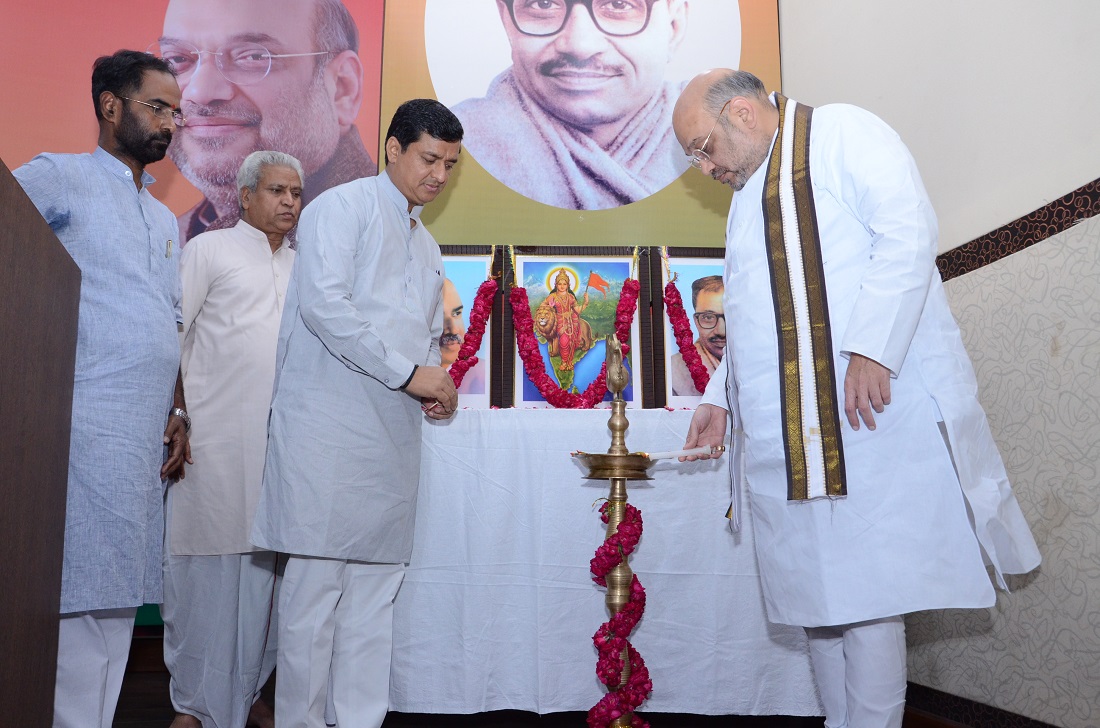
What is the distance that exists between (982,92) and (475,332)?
215 centimetres

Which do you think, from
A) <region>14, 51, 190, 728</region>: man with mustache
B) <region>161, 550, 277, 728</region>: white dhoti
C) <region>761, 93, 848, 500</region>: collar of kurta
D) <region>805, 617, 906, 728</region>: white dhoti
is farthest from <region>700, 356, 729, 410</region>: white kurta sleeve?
<region>161, 550, 277, 728</region>: white dhoti

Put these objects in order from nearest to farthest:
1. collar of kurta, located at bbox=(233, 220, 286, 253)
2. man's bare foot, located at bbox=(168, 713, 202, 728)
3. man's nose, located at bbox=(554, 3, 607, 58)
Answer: man's bare foot, located at bbox=(168, 713, 202, 728), collar of kurta, located at bbox=(233, 220, 286, 253), man's nose, located at bbox=(554, 3, 607, 58)

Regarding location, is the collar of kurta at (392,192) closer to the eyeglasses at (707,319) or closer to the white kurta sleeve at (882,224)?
the white kurta sleeve at (882,224)

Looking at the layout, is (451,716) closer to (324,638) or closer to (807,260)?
(324,638)

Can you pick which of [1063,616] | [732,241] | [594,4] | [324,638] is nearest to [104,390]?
[324,638]

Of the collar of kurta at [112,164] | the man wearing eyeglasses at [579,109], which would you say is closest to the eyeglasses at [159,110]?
the collar of kurta at [112,164]

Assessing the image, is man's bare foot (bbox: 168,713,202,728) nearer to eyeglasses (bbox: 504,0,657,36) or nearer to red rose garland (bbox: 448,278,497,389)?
red rose garland (bbox: 448,278,497,389)

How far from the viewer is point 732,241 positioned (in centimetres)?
234

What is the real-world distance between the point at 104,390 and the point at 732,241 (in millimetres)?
1592

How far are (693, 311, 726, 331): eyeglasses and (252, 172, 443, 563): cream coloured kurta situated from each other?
1717 mm

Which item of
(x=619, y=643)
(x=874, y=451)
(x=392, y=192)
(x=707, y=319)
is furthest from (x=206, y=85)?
(x=874, y=451)

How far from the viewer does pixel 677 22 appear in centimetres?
438

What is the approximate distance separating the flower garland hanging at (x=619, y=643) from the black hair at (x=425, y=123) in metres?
1.23

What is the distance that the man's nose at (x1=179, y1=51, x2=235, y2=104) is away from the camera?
421 centimetres
